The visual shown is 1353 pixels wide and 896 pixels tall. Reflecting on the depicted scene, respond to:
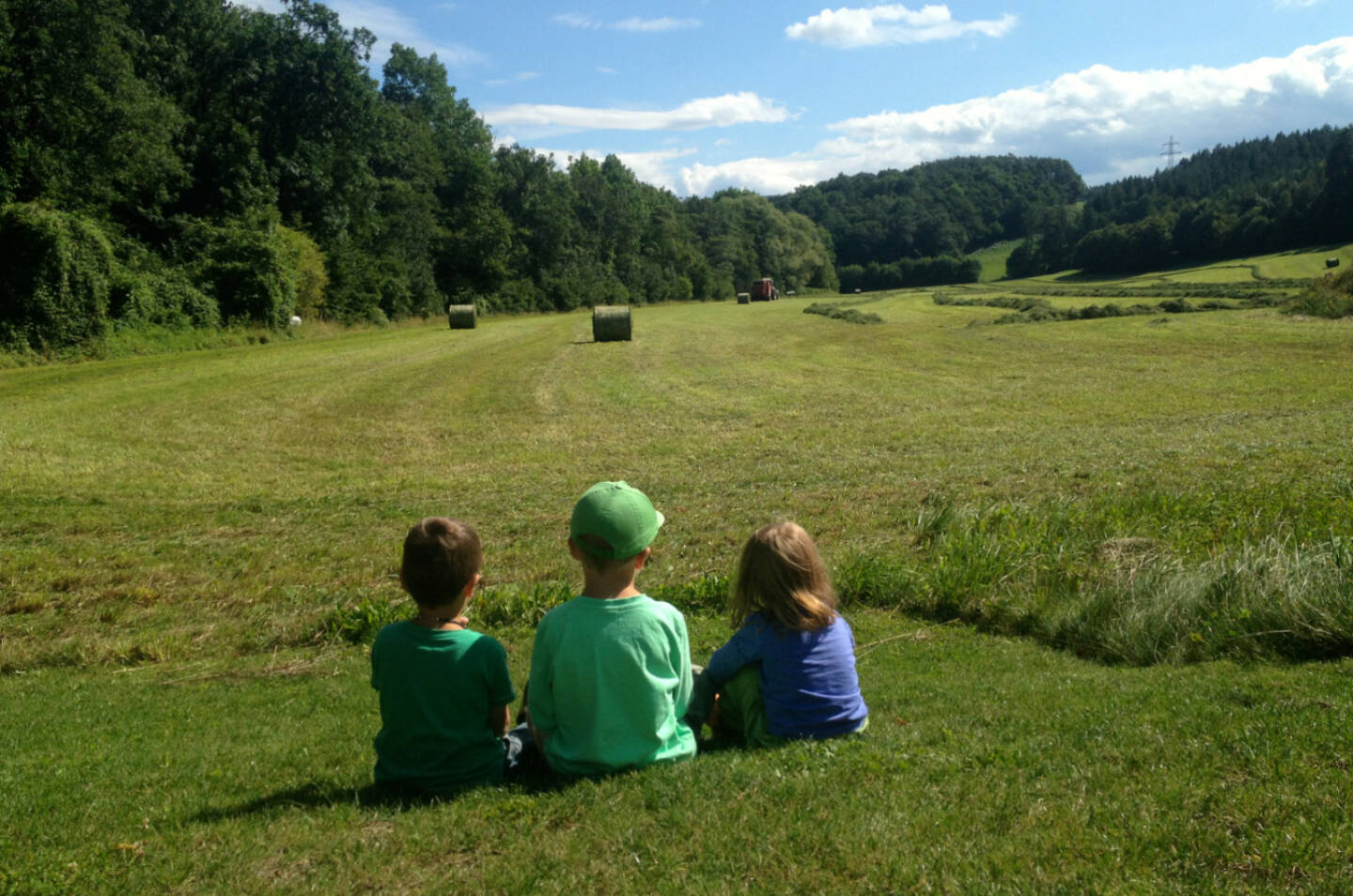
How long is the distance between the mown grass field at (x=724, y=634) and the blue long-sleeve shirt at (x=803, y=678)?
20 cm

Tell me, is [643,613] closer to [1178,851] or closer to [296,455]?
[1178,851]

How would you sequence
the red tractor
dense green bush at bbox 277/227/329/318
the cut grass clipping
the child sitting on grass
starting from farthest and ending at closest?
the red tractor → the cut grass clipping → dense green bush at bbox 277/227/329/318 → the child sitting on grass

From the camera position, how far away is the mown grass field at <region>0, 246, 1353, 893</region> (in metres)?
3.31

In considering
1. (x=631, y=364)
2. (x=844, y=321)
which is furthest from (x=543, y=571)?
(x=844, y=321)

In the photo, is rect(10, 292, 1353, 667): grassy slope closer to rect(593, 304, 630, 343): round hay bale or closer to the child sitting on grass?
the child sitting on grass

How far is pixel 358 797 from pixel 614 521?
66.3 inches

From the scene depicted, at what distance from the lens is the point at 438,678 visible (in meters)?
4.08

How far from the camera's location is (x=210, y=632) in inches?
313

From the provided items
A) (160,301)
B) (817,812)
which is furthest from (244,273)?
(817,812)

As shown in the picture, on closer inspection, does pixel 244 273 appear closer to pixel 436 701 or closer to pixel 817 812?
pixel 436 701

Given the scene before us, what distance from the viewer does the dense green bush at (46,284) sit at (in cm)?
2878

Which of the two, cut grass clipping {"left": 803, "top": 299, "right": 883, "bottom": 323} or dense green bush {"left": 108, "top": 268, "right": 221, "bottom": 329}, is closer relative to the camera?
dense green bush {"left": 108, "top": 268, "right": 221, "bottom": 329}

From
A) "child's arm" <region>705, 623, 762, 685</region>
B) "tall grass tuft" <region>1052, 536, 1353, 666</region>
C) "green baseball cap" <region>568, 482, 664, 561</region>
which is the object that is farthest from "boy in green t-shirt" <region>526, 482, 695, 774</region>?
"tall grass tuft" <region>1052, 536, 1353, 666</region>

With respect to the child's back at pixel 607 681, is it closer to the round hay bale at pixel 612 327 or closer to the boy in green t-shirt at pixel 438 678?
the boy in green t-shirt at pixel 438 678
